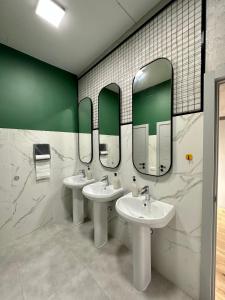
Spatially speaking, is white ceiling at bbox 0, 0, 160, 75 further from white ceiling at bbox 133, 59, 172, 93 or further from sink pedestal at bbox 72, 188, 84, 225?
sink pedestal at bbox 72, 188, 84, 225

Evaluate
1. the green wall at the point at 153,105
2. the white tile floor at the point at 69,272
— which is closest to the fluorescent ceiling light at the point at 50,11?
the green wall at the point at 153,105

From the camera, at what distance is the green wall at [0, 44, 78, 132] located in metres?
1.93

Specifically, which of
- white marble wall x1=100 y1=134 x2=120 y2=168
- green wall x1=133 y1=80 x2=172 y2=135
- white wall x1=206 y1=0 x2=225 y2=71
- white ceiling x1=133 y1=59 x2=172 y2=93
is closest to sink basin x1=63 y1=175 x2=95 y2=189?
white marble wall x1=100 y1=134 x2=120 y2=168

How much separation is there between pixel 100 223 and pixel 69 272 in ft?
1.90

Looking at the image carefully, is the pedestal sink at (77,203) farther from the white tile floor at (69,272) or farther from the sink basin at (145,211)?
the sink basin at (145,211)

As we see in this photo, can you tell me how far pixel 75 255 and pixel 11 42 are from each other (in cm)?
282

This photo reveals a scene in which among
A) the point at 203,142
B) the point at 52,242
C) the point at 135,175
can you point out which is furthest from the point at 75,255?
the point at 203,142

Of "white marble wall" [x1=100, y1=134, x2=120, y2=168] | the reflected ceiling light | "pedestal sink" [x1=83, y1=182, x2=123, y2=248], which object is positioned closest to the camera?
the reflected ceiling light

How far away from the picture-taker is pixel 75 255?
177 cm

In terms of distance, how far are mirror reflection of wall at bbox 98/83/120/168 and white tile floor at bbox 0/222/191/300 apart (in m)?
1.14

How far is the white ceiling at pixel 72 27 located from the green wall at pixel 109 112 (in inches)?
24.5

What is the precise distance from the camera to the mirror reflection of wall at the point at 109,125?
6.38 ft

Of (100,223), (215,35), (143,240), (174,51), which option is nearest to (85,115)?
(174,51)

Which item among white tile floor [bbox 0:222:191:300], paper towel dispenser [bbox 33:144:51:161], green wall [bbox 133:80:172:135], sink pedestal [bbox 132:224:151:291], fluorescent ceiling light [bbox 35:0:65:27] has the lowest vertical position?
white tile floor [bbox 0:222:191:300]
